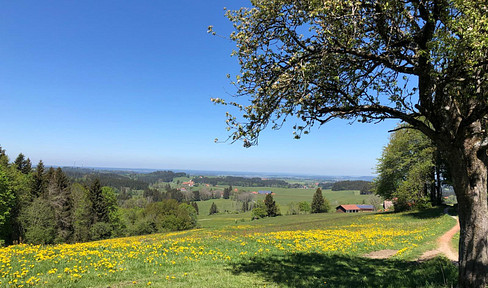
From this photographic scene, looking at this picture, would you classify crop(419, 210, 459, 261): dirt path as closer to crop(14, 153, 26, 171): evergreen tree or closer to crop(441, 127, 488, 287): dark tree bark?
crop(441, 127, 488, 287): dark tree bark

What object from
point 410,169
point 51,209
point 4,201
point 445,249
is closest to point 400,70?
point 445,249

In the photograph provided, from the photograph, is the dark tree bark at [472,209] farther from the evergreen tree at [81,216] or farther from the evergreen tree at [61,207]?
the evergreen tree at [81,216]

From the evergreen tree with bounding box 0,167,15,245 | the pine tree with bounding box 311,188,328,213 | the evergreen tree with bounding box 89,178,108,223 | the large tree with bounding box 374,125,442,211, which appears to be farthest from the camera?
the pine tree with bounding box 311,188,328,213

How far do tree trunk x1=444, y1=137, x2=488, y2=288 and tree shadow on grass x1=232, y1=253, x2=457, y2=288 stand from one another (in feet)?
2.18

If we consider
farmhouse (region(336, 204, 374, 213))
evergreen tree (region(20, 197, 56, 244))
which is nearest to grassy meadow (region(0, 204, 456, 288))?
evergreen tree (region(20, 197, 56, 244))

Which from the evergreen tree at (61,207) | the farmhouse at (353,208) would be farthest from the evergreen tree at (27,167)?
the farmhouse at (353,208)

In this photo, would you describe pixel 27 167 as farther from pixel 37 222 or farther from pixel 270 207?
pixel 270 207

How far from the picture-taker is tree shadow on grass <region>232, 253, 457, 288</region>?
27.9ft

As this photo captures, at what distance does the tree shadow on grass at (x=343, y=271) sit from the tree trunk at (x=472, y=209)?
0.66 metres

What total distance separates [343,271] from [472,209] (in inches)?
232

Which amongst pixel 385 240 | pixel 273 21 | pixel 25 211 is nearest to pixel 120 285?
pixel 273 21

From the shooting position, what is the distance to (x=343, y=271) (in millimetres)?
11234

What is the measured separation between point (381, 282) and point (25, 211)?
58.9 metres

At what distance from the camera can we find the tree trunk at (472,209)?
6.87 meters
